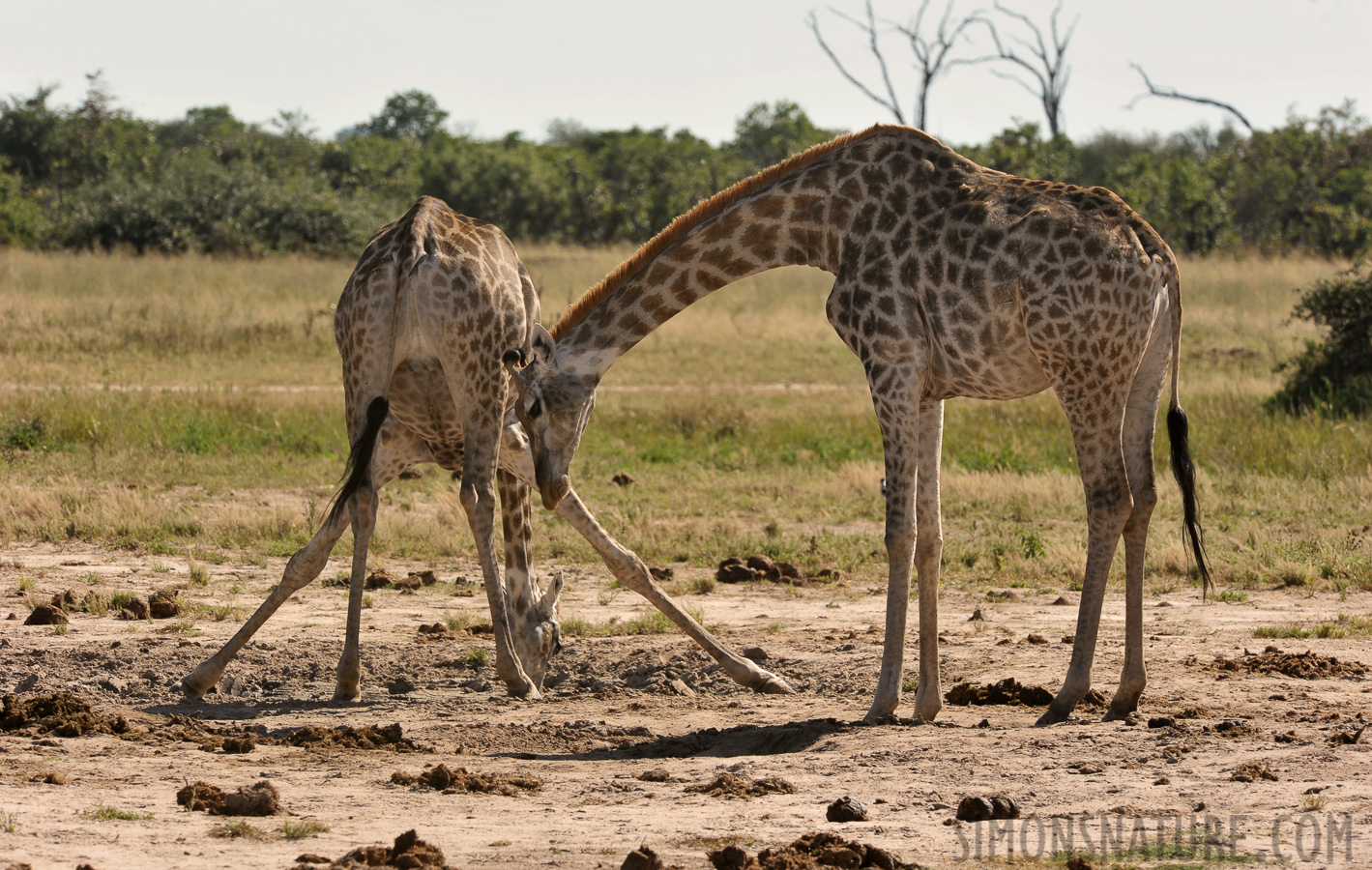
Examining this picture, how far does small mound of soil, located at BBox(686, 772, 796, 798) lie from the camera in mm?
4781

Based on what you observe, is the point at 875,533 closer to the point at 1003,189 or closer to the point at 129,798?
the point at 1003,189

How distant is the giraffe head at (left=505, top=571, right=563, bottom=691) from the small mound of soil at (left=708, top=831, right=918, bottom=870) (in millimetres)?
3067

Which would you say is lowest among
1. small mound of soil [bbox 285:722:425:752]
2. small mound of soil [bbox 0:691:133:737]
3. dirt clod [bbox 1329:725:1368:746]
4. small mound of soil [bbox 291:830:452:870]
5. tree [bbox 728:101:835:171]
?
small mound of soil [bbox 285:722:425:752]

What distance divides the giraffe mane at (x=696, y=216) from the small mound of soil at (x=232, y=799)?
2811 millimetres

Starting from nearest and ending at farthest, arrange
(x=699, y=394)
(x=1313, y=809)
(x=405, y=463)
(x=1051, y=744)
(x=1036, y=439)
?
1. (x=1313, y=809)
2. (x=1051, y=744)
3. (x=405, y=463)
4. (x=1036, y=439)
5. (x=699, y=394)

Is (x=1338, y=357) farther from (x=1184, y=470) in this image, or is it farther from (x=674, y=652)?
(x=674, y=652)

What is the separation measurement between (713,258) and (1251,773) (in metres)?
3.30

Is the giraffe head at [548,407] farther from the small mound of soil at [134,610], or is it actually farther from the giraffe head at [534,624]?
the small mound of soil at [134,610]

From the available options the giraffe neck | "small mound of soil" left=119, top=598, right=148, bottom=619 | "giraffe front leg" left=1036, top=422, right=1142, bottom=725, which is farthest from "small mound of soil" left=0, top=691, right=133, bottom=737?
"giraffe front leg" left=1036, top=422, right=1142, bottom=725

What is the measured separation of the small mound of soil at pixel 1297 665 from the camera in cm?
643

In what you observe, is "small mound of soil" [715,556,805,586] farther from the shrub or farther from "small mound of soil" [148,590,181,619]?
the shrub

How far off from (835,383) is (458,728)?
13.0 metres

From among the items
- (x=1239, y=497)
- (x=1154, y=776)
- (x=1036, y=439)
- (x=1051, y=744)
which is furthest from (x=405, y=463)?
(x=1036, y=439)

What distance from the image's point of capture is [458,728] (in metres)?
5.92
